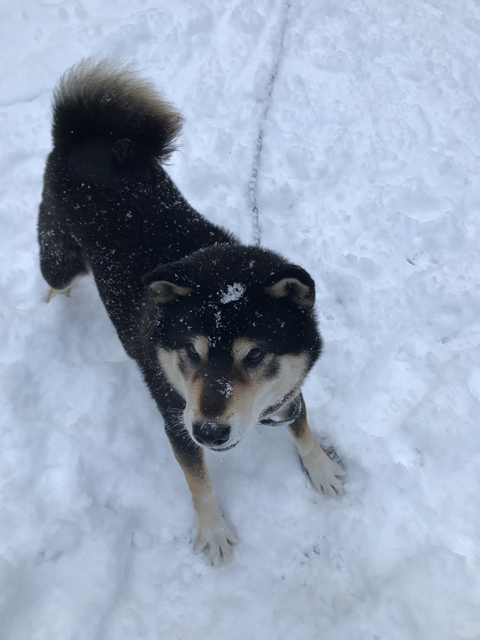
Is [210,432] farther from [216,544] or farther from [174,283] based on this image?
[216,544]

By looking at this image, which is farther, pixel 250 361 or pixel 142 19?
pixel 142 19

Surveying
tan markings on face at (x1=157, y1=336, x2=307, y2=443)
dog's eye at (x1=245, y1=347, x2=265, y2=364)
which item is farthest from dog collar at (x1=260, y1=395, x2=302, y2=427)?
dog's eye at (x1=245, y1=347, x2=265, y2=364)

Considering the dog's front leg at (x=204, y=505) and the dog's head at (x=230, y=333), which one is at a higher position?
the dog's head at (x=230, y=333)

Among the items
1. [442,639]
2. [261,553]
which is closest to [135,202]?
[261,553]

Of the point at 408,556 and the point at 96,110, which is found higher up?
the point at 96,110

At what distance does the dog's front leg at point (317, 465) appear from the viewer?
107 inches

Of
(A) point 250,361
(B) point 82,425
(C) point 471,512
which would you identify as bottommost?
(B) point 82,425

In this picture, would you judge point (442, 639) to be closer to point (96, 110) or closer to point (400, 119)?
point (96, 110)

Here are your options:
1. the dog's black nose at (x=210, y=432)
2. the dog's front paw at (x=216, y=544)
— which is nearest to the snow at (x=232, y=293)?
the dog's black nose at (x=210, y=432)

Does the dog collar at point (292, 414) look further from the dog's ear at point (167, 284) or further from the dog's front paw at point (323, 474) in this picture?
the dog's ear at point (167, 284)

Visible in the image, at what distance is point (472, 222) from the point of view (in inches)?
144

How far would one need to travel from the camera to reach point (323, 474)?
2729 mm

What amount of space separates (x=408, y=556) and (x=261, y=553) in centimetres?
82

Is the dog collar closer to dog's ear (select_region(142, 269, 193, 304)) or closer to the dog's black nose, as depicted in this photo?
the dog's black nose
